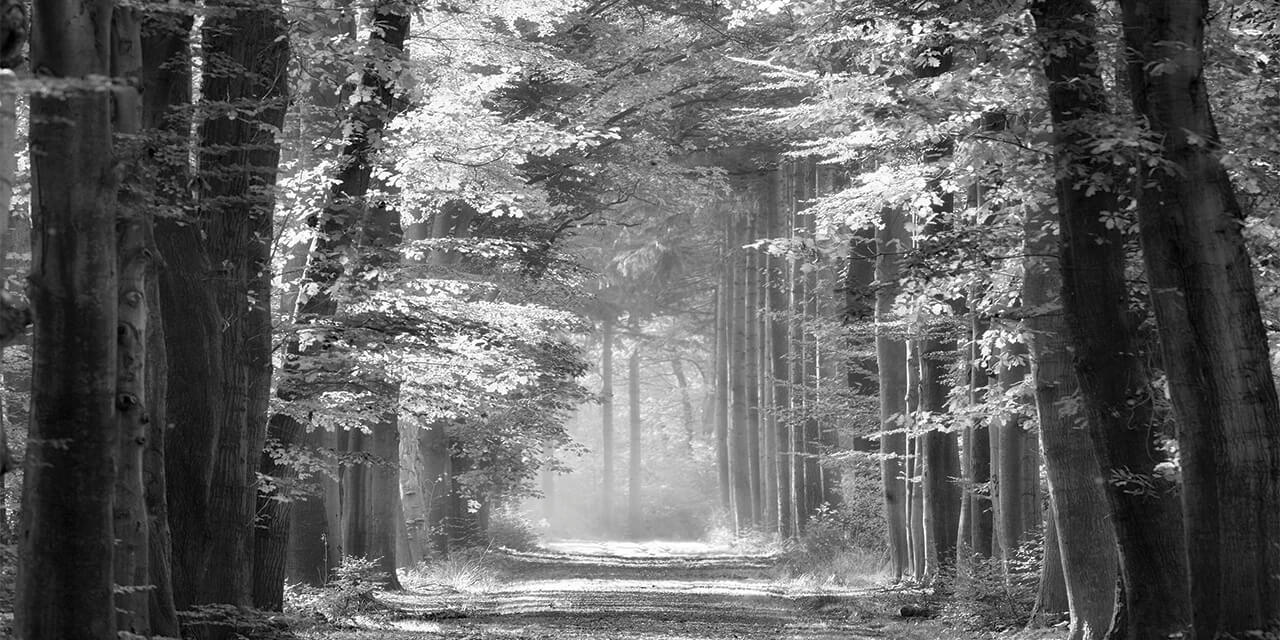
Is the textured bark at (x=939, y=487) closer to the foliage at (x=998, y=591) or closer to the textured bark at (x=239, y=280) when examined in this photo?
the foliage at (x=998, y=591)

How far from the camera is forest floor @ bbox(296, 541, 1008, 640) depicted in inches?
596

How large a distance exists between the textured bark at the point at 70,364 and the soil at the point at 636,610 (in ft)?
21.7

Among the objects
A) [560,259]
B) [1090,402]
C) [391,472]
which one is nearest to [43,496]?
[1090,402]

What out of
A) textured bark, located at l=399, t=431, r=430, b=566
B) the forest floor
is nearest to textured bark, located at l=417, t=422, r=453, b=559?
textured bark, located at l=399, t=431, r=430, b=566

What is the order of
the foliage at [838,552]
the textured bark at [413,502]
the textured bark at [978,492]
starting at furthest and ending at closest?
1. the textured bark at [413,502]
2. the foliage at [838,552]
3. the textured bark at [978,492]

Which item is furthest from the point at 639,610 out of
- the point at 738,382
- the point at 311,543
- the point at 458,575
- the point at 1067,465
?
the point at 738,382

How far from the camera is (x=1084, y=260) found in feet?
34.3

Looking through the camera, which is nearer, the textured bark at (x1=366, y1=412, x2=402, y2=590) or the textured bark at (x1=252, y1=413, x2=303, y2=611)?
the textured bark at (x1=252, y1=413, x2=303, y2=611)

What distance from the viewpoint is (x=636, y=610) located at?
1853cm

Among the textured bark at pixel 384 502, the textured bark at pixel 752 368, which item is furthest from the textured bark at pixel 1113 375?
the textured bark at pixel 752 368

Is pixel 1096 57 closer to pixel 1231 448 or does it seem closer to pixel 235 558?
pixel 1231 448

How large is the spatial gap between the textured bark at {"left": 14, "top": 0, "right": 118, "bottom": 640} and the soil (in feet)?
21.7

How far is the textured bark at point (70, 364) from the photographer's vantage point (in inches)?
285

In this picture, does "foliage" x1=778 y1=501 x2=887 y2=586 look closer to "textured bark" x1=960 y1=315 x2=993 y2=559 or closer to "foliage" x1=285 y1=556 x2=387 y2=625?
"textured bark" x1=960 y1=315 x2=993 y2=559
